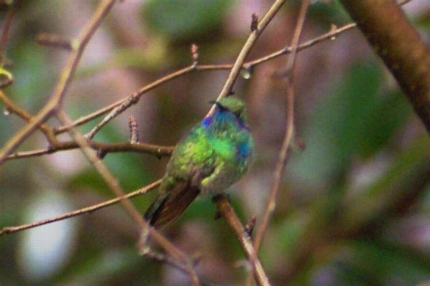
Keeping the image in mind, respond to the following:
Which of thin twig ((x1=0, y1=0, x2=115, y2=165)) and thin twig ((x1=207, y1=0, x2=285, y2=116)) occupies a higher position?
thin twig ((x1=0, y1=0, x2=115, y2=165))

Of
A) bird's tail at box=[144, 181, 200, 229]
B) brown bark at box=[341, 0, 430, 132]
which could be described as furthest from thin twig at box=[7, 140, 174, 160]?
brown bark at box=[341, 0, 430, 132]

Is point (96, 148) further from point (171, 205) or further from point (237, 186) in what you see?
point (237, 186)

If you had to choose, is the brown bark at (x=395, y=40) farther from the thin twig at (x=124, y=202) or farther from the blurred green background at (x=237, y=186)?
the blurred green background at (x=237, y=186)

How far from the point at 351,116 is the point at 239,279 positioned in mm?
482

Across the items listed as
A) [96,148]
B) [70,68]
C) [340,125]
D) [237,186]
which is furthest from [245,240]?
[237,186]

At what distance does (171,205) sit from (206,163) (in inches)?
3.4

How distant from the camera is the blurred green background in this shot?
5.51ft

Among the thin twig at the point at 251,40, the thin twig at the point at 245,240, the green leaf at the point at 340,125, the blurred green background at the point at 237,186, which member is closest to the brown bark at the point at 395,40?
the thin twig at the point at 251,40

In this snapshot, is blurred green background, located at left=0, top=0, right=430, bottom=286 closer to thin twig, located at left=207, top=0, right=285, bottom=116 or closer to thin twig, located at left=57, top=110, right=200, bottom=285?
thin twig, located at left=207, top=0, right=285, bottom=116

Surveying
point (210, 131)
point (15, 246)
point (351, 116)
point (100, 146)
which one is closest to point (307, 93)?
point (351, 116)

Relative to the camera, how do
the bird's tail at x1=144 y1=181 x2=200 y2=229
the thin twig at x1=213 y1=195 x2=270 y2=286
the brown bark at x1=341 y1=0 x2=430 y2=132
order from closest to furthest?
the thin twig at x1=213 y1=195 x2=270 y2=286, the brown bark at x1=341 y1=0 x2=430 y2=132, the bird's tail at x1=144 y1=181 x2=200 y2=229

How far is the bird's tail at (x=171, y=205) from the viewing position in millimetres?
1062

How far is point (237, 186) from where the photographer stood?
2123 mm

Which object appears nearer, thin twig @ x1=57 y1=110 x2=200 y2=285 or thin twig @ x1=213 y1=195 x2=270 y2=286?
thin twig @ x1=57 y1=110 x2=200 y2=285
